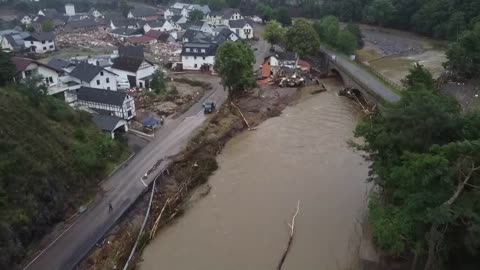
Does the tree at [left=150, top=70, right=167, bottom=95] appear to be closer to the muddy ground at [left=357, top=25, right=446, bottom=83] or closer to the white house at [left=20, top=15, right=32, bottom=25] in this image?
the muddy ground at [left=357, top=25, right=446, bottom=83]

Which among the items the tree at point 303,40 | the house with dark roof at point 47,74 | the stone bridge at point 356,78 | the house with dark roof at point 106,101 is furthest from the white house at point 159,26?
the house with dark roof at point 106,101

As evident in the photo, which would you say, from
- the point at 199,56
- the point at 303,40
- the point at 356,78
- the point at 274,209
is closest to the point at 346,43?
the point at 303,40

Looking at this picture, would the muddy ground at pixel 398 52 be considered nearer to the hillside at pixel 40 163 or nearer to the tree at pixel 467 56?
the tree at pixel 467 56

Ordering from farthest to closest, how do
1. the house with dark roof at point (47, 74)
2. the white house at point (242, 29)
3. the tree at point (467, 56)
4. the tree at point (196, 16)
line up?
the tree at point (196, 16), the white house at point (242, 29), the tree at point (467, 56), the house with dark roof at point (47, 74)

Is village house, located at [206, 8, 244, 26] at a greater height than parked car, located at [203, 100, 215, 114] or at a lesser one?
greater

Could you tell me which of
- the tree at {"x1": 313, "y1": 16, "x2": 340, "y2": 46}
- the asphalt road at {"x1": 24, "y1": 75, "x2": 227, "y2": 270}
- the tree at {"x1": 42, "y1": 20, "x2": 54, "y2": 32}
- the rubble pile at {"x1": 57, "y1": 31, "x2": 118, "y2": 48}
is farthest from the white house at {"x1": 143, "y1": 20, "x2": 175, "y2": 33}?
the asphalt road at {"x1": 24, "y1": 75, "x2": 227, "y2": 270}
